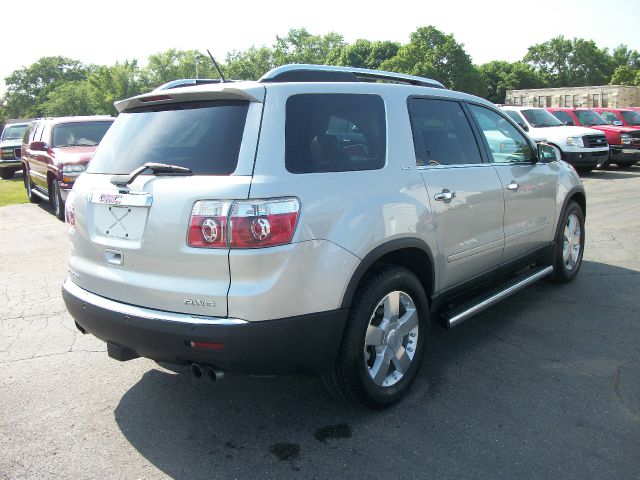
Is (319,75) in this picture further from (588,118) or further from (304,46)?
(304,46)

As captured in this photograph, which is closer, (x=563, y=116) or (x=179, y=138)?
(x=179, y=138)

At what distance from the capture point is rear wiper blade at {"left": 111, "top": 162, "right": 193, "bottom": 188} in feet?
9.39

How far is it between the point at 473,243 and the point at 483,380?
0.96 meters

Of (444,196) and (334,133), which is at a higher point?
(334,133)

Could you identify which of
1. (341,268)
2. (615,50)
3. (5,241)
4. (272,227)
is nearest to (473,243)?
(341,268)

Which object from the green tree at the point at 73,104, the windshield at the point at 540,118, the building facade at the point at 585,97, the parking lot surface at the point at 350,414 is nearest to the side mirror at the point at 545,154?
the parking lot surface at the point at 350,414

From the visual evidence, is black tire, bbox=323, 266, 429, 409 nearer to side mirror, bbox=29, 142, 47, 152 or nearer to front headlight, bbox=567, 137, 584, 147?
side mirror, bbox=29, 142, 47, 152

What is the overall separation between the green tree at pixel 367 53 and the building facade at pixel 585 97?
134ft

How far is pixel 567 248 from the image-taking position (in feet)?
18.4

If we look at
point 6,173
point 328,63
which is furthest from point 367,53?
point 6,173

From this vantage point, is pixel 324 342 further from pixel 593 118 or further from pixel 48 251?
pixel 593 118

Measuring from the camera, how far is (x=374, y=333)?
318cm

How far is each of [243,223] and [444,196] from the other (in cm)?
157

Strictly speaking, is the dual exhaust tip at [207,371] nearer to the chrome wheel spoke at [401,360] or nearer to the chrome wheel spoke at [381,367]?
the chrome wheel spoke at [381,367]
